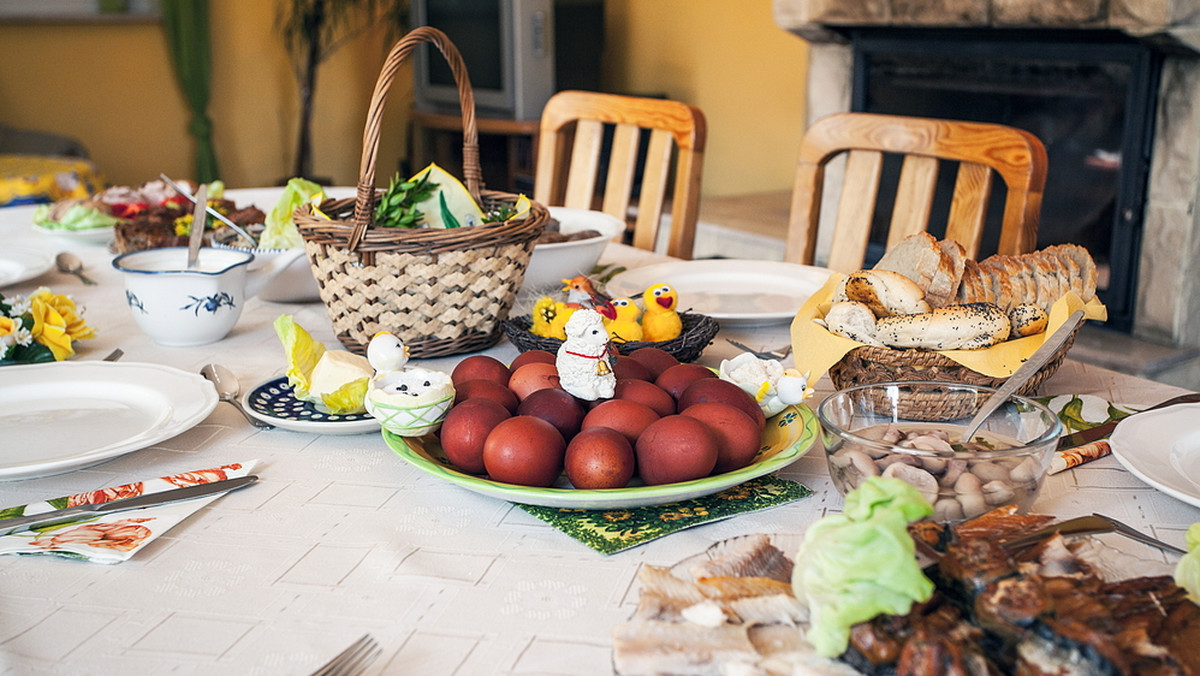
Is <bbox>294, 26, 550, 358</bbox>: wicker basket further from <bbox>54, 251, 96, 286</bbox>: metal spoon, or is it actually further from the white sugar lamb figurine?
<bbox>54, 251, 96, 286</bbox>: metal spoon

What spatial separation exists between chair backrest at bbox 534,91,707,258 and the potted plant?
8.84ft

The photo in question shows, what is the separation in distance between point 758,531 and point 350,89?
4762 mm

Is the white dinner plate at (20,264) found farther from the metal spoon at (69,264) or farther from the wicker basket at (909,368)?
the wicker basket at (909,368)

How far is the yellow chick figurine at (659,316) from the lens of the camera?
3.24 ft

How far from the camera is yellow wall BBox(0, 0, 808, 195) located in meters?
3.85

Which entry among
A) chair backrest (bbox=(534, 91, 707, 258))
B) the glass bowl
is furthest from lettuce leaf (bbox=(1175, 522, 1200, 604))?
chair backrest (bbox=(534, 91, 707, 258))

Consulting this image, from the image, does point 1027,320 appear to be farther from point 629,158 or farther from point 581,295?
point 629,158

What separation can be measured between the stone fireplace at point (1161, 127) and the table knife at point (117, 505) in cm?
221

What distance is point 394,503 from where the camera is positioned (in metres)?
0.73

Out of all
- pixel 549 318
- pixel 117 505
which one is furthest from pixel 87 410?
pixel 549 318

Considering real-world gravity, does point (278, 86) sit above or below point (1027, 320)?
above

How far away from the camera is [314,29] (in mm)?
4383

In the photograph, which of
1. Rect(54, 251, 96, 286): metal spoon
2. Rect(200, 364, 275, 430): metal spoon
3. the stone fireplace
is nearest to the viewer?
Rect(200, 364, 275, 430): metal spoon

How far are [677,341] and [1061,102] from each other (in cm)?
218
